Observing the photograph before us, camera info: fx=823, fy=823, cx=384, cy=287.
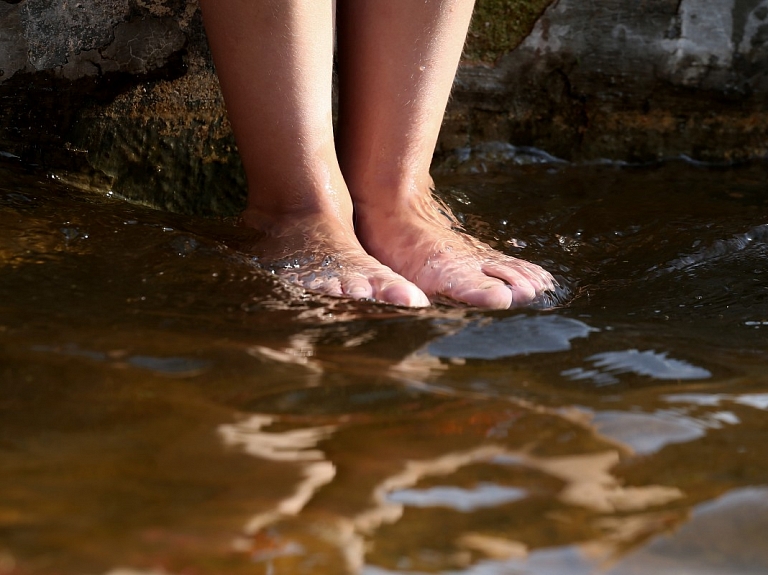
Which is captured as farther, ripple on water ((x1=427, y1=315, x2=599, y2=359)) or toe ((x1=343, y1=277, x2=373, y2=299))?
toe ((x1=343, y1=277, x2=373, y2=299))

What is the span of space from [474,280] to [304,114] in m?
0.42

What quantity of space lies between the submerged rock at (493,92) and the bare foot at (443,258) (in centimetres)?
55

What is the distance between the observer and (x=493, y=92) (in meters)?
2.27

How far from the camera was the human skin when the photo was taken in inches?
53.7

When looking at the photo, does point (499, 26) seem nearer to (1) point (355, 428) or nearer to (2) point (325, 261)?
(2) point (325, 261)

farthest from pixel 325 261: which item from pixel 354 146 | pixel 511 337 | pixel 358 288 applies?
pixel 511 337

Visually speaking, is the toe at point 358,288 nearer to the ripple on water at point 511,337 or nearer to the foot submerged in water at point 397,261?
the foot submerged in water at point 397,261

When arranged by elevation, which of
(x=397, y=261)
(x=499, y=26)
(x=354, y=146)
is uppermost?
(x=499, y=26)

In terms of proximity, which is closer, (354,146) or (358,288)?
(358,288)

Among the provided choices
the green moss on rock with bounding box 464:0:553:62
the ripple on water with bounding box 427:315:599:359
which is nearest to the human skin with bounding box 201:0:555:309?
the ripple on water with bounding box 427:315:599:359

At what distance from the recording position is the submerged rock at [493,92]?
6.14 ft

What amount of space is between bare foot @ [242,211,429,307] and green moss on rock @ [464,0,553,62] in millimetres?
958

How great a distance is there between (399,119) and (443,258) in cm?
31

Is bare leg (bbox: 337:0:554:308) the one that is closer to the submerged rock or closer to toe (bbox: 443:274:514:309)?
toe (bbox: 443:274:514:309)
